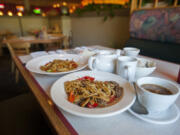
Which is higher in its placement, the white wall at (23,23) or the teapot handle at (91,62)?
the white wall at (23,23)

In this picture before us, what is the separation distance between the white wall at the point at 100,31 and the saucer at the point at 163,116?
2735 mm

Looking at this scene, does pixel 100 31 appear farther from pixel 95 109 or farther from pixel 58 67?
pixel 95 109

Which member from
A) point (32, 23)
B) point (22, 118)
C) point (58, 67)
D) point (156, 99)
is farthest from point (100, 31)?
point (32, 23)

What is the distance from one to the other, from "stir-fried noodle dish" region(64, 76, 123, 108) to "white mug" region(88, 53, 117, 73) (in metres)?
0.13

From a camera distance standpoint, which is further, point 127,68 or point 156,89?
point 127,68

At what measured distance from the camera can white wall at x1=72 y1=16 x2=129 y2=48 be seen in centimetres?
306

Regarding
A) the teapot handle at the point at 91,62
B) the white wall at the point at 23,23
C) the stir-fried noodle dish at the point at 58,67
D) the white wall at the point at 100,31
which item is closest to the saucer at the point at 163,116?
the teapot handle at the point at 91,62

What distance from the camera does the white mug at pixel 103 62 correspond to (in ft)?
2.30

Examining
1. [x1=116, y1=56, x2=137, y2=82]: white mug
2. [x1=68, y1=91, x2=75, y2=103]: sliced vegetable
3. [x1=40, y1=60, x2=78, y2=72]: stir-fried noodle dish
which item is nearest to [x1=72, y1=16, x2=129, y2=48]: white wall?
[x1=40, y1=60, x2=78, y2=72]: stir-fried noodle dish

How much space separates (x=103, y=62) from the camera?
708 millimetres

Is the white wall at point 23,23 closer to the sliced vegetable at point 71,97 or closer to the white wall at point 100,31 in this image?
the white wall at point 100,31

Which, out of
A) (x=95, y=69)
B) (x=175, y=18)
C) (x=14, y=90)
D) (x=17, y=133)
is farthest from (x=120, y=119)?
(x=14, y=90)

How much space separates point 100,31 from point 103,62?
3.19m

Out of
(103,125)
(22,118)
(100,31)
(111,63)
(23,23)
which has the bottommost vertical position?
(22,118)
